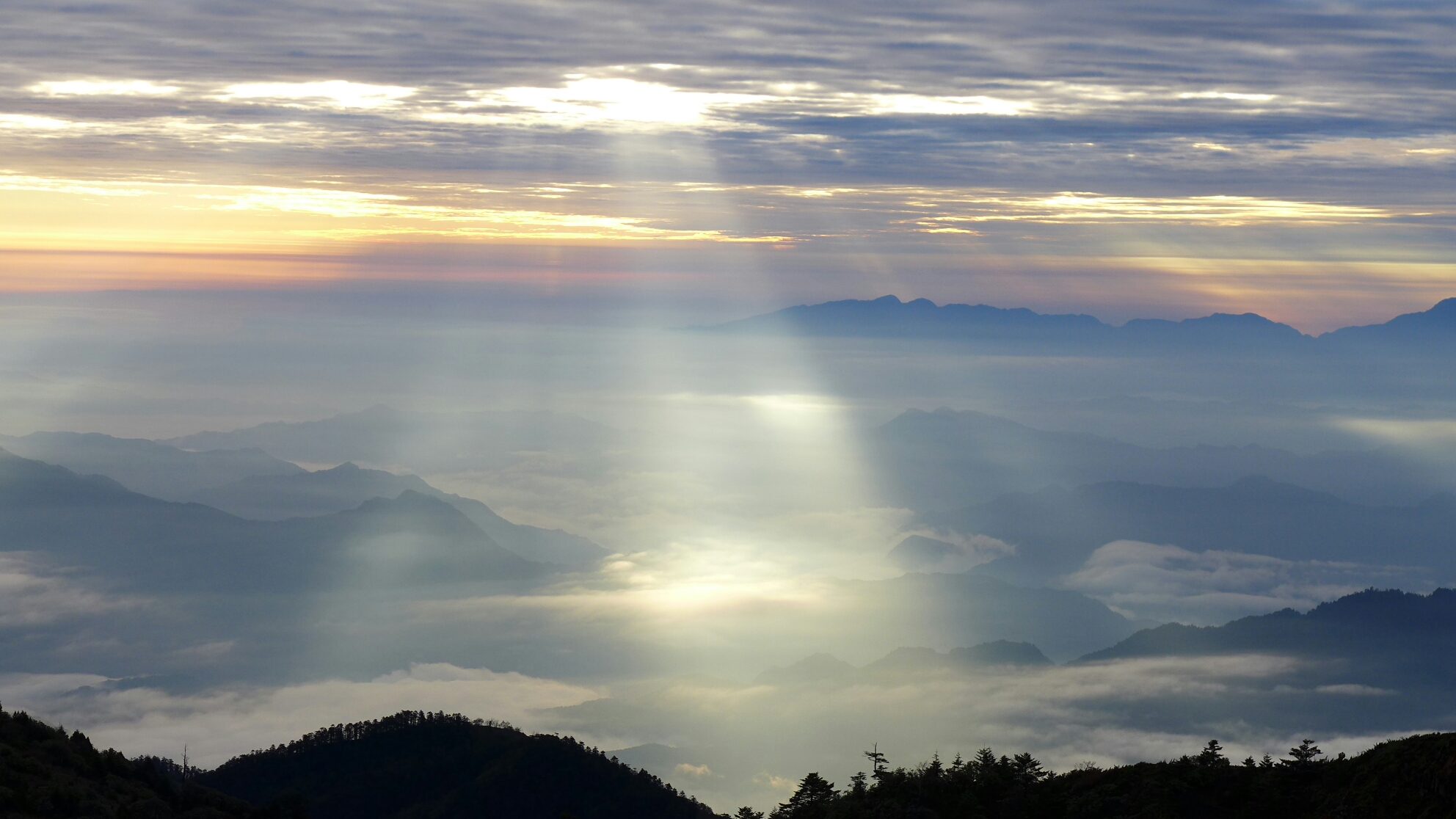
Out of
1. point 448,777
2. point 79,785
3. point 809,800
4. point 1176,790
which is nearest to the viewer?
point 1176,790

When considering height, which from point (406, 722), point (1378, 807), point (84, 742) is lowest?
point (1378, 807)

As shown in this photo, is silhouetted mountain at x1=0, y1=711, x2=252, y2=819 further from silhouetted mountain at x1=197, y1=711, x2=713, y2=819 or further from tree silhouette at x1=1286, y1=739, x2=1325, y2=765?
silhouetted mountain at x1=197, y1=711, x2=713, y2=819

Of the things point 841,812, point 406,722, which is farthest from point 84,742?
point 406,722

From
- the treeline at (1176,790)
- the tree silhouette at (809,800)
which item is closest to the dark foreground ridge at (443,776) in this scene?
the tree silhouette at (809,800)

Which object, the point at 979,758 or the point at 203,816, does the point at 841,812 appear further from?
the point at 203,816

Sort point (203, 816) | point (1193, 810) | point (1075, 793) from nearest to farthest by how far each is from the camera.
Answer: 1. point (1193, 810)
2. point (1075, 793)
3. point (203, 816)

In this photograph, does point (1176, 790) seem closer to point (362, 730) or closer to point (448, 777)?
point (448, 777)

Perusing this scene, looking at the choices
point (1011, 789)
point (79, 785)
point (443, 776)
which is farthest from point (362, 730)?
point (1011, 789)
